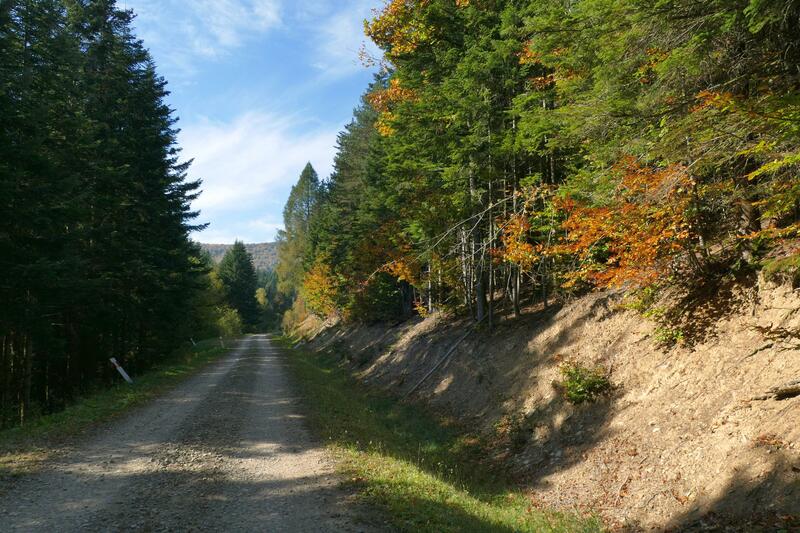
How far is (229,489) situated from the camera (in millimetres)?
6402

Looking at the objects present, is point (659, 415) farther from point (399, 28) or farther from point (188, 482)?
point (399, 28)

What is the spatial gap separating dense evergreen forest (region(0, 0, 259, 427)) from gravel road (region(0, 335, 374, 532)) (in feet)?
23.0

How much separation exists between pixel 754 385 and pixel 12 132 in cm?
1891

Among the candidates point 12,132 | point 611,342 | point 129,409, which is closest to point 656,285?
point 611,342

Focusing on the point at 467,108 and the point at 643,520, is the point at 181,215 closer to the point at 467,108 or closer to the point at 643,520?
the point at 467,108

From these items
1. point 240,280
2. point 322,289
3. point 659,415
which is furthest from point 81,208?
point 240,280

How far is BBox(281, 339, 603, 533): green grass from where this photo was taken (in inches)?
232

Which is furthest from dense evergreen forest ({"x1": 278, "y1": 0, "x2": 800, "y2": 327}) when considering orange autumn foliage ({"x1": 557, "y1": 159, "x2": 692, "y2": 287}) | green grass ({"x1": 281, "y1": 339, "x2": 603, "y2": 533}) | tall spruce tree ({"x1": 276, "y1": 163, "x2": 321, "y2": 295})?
tall spruce tree ({"x1": 276, "y1": 163, "x2": 321, "y2": 295})

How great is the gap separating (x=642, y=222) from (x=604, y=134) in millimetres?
1820

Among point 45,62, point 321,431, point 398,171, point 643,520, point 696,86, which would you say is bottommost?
point 643,520

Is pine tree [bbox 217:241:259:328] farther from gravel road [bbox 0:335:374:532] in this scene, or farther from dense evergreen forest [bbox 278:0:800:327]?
gravel road [bbox 0:335:374:532]

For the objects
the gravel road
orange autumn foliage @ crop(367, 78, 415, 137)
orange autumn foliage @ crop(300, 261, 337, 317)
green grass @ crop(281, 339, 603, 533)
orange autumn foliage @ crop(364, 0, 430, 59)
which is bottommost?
green grass @ crop(281, 339, 603, 533)

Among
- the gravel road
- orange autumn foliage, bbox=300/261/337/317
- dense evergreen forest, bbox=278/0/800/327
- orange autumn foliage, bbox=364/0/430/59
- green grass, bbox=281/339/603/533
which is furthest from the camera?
orange autumn foliage, bbox=300/261/337/317

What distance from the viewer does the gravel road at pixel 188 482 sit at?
525cm
